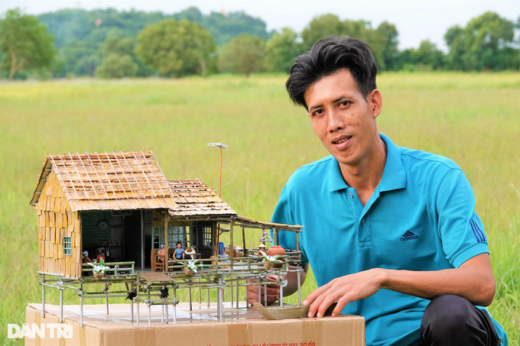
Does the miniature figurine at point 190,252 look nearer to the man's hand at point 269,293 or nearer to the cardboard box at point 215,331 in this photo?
the cardboard box at point 215,331

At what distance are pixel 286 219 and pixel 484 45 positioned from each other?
7660 centimetres

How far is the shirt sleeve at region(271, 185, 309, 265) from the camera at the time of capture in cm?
437

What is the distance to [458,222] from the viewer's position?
3.70m

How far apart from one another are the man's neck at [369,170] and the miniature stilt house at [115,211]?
1.04 metres

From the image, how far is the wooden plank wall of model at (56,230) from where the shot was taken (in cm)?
315

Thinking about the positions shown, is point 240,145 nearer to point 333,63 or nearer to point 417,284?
point 333,63

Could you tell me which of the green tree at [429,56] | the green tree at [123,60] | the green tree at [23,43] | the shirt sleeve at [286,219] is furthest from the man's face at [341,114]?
the green tree at [123,60]

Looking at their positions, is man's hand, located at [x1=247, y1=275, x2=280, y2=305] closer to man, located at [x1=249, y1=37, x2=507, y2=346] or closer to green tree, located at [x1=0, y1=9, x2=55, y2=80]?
man, located at [x1=249, y1=37, x2=507, y2=346]

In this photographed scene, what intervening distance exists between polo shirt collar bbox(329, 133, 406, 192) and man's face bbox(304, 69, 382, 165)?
23cm

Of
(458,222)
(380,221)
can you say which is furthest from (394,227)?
(458,222)

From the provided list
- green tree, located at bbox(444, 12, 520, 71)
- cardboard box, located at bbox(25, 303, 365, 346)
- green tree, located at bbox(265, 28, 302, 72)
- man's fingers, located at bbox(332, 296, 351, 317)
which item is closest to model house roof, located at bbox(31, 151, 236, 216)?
cardboard box, located at bbox(25, 303, 365, 346)

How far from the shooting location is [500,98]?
78.0 ft

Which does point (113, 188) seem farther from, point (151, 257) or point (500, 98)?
point (500, 98)

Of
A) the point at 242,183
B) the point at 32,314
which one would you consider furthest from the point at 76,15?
the point at 32,314
